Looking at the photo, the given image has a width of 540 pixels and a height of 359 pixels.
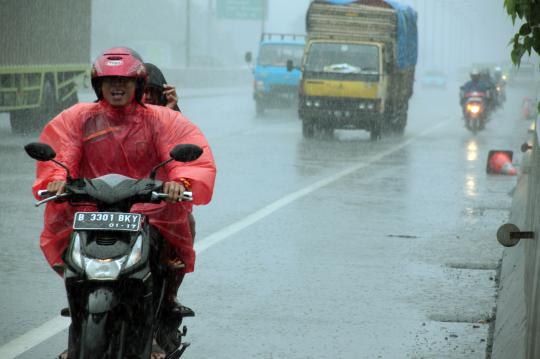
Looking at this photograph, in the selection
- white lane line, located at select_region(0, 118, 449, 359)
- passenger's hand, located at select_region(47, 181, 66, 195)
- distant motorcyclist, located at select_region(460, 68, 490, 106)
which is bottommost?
distant motorcyclist, located at select_region(460, 68, 490, 106)

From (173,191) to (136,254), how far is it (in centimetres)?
34

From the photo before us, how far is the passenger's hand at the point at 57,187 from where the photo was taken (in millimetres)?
5082

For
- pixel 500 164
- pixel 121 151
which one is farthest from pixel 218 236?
pixel 500 164

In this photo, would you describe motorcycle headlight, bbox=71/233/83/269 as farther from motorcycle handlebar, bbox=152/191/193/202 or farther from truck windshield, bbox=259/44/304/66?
truck windshield, bbox=259/44/304/66

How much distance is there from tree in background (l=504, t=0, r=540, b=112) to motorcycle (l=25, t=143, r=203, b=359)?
1364 millimetres

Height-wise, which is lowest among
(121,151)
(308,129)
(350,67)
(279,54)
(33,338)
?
(308,129)

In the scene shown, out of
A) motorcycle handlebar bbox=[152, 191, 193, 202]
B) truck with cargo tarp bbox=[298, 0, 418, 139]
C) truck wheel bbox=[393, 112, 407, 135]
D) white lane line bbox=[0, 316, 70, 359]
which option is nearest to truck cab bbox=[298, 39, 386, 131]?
truck with cargo tarp bbox=[298, 0, 418, 139]

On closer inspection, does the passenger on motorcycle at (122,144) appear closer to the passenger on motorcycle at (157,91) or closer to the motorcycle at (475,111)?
the passenger on motorcycle at (157,91)

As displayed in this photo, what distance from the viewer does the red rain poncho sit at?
553 centimetres

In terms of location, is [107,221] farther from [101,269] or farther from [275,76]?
[275,76]

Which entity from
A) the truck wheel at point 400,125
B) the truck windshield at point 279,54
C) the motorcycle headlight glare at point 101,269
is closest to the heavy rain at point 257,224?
the motorcycle headlight glare at point 101,269

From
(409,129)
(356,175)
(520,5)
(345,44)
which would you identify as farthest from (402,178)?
(409,129)

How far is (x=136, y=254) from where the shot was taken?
16.2 ft

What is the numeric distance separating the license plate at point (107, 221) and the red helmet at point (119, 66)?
822 mm
